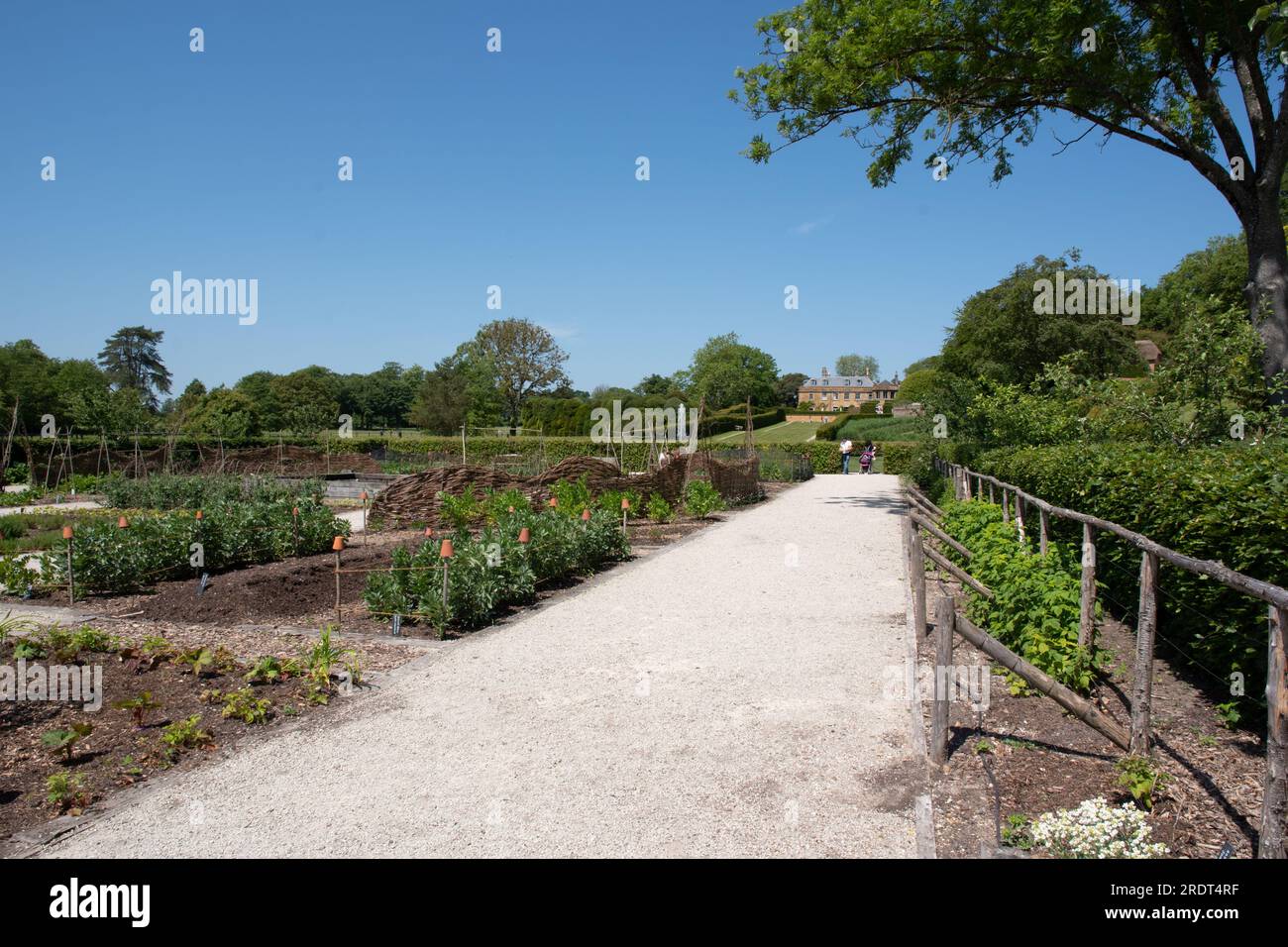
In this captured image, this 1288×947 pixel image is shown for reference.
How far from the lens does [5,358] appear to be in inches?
1836

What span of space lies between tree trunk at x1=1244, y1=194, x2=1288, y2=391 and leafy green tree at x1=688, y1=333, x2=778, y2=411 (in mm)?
85094

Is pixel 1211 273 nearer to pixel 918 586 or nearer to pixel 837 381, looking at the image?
pixel 918 586

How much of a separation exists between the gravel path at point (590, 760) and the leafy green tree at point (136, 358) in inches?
4084

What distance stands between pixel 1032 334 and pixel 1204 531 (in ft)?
112

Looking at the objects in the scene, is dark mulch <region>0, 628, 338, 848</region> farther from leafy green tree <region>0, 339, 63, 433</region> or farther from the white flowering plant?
leafy green tree <region>0, 339, 63, 433</region>

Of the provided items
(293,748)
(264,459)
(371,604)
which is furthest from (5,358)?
(293,748)

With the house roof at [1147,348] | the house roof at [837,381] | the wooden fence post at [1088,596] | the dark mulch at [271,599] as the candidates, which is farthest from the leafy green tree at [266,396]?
the house roof at [837,381]

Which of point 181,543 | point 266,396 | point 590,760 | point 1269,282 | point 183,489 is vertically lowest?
point 590,760

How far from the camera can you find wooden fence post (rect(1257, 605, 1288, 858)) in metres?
2.74

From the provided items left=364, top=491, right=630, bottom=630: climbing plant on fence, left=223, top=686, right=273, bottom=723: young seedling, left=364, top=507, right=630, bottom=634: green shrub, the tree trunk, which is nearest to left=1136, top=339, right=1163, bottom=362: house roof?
the tree trunk

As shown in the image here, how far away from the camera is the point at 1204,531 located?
4.77 m

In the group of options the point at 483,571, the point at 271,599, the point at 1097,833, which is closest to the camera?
the point at 1097,833

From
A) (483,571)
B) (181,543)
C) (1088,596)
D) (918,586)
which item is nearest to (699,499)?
(483,571)

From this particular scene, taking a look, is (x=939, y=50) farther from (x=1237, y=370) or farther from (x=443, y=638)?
(x=443, y=638)
